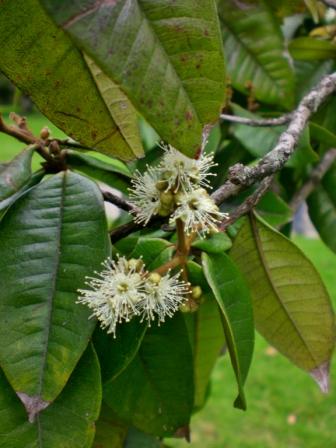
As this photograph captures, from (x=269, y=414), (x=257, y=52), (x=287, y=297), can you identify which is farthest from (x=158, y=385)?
(x=269, y=414)

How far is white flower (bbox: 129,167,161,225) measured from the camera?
75 centimetres

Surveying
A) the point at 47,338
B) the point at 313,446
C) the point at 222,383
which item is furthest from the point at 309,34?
the point at 222,383

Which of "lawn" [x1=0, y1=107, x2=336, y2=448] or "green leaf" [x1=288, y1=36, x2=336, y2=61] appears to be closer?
"green leaf" [x1=288, y1=36, x2=336, y2=61]

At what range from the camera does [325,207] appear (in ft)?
3.69

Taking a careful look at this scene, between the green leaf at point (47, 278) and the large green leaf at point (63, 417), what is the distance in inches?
1.5

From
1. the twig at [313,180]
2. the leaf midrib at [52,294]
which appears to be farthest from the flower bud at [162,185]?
the twig at [313,180]

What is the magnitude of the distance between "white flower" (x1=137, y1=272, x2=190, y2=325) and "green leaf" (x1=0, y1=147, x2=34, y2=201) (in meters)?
0.18

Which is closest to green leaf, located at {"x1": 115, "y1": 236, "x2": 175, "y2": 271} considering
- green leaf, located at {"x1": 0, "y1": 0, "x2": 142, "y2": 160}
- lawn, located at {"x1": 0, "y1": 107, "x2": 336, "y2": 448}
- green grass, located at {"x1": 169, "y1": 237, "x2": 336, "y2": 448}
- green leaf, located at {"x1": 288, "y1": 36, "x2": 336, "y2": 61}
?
green leaf, located at {"x1": 0, "y1": 0, "x2": 142, "y2": 160}

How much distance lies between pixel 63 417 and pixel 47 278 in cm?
15

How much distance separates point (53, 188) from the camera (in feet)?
2.51

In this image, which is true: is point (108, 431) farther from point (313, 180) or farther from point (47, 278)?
point (313, 180)

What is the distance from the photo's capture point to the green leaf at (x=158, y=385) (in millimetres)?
833

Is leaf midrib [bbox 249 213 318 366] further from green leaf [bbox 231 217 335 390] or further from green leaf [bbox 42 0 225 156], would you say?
A: green leaf [bbox 42 0 225 156]

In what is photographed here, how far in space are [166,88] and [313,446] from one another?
8.16 feet
